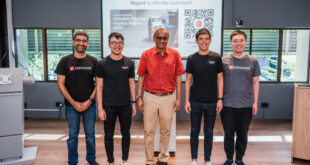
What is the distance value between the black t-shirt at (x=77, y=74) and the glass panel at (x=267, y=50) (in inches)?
148

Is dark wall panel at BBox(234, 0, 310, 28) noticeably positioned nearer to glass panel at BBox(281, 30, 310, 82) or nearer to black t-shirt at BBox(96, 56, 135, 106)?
glass panel at BBox(281, 30, 310, 82)

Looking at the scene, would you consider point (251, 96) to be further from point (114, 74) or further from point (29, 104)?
point (29, 104)

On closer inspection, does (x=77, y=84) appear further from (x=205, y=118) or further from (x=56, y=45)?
(x=56, y=45)

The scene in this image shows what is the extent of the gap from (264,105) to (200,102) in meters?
3.02

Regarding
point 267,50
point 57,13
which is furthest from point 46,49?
point 267,50

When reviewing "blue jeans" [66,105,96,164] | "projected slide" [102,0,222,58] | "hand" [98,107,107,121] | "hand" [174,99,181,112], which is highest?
"projected slide" [102,0,222,58]

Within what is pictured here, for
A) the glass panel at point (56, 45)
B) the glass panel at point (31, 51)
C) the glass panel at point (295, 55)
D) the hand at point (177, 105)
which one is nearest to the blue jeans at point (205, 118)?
the hand at point (177, 105)

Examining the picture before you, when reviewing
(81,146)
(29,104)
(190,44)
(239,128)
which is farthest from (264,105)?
(29,104)

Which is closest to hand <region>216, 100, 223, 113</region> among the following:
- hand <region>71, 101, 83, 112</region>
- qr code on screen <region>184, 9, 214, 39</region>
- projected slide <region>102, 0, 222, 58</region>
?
hand <region>71, 101, 83, 112</region>

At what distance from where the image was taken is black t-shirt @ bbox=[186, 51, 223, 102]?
251 centimetres

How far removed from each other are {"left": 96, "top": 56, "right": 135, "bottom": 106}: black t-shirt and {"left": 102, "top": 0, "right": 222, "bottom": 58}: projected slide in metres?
2.47

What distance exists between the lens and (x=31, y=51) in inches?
200

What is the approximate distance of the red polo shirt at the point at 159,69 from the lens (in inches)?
100

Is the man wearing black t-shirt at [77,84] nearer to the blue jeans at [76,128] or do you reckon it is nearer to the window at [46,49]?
the blue jeans at [76,128]
